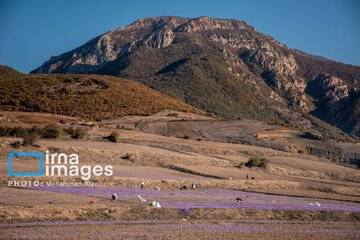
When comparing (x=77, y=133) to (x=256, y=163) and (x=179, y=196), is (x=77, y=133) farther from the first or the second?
(x=179, y=196)

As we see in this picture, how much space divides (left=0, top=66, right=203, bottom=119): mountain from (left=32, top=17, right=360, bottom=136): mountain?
24974 millimetres

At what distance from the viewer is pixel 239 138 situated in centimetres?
7312

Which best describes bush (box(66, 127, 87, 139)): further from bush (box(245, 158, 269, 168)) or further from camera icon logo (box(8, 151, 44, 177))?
bush (box(245, 158, 269, 168))

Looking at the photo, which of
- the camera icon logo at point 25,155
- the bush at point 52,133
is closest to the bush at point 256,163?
the bush at point 52,133

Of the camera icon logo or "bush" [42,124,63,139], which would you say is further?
"bush" [42,124,63,139]

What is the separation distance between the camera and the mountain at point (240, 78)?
12925cm

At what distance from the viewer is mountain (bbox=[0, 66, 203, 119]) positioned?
270ft

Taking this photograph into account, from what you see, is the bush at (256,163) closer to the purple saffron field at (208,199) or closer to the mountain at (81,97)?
the purple saffron field at (208,199)

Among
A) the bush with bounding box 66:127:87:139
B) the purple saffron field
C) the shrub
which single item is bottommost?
the purple saffron field

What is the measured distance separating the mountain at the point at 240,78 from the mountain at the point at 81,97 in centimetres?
2497

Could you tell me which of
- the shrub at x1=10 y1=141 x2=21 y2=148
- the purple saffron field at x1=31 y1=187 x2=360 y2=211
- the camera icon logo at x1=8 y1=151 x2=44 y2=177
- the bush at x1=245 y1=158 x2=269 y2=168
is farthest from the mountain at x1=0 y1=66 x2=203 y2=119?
the purple saffron field at x1=31 y1=187 x2=360 y2=211

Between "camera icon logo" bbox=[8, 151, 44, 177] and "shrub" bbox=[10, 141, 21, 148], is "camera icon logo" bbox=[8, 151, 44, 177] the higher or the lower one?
the lower one

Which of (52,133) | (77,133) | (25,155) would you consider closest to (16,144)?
(25,155)

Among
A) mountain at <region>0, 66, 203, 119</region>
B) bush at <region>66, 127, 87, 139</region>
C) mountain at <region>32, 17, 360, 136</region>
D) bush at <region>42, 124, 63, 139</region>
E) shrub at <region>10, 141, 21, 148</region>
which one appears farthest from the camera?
mountain at <region>32, 17, 360, 136</region>
